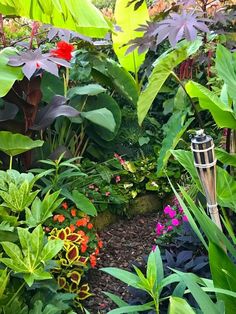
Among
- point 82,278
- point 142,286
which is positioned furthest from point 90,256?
point 142,286

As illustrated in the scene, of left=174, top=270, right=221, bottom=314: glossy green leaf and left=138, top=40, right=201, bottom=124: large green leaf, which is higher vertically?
left=138, top=40, right=201, bottom=124: large green leaf

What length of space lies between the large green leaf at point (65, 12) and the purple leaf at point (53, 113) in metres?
0.63

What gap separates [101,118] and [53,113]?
0.31 m

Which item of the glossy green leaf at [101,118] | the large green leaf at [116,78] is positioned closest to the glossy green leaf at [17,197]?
the glossy green leaf at [101,118]

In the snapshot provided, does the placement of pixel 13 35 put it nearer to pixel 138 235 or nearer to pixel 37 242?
pixel 138 235

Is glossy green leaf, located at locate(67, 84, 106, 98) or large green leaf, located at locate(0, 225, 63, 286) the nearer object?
large green leaf, located at locate(0, 225, 63, 286)

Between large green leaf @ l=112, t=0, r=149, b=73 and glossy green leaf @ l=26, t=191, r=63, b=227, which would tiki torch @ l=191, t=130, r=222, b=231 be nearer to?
glossy green leaf @ l=26, t=191, r=63, b=227

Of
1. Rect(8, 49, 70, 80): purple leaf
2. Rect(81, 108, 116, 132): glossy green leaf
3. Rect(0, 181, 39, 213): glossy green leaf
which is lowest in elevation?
Rect(81, 108, 116, 132): glossy green leaf

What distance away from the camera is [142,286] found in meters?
1.46

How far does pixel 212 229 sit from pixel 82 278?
103cm

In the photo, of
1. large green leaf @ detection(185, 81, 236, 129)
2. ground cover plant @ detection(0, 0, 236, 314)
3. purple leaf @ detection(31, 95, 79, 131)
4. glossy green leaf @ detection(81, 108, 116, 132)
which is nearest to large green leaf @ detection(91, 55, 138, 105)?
ground cover plant @ detection(0, 0, 236, 314)

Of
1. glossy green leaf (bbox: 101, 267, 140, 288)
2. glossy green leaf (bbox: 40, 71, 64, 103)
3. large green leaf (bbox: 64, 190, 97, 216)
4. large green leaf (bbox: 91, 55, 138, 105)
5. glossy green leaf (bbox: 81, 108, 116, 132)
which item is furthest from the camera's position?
large green leaf (bbox: 91, 55, 138, 105)

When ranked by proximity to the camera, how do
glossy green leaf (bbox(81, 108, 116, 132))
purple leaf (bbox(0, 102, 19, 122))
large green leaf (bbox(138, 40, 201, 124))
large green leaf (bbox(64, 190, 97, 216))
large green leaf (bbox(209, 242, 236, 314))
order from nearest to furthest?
1. large green leaf (bbox(209, 242, 236, 314))
2. large green leaf (bbox(138, 40, 201, 124))
3. large green leaf (bbox(64, 190, 97, 216))
4. purple leaf (bbox(0, 102, 19, 122))
5. glossy green leaf (bbox(81, 108, 116, 132))

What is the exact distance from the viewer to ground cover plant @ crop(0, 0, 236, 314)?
63.0 inches
